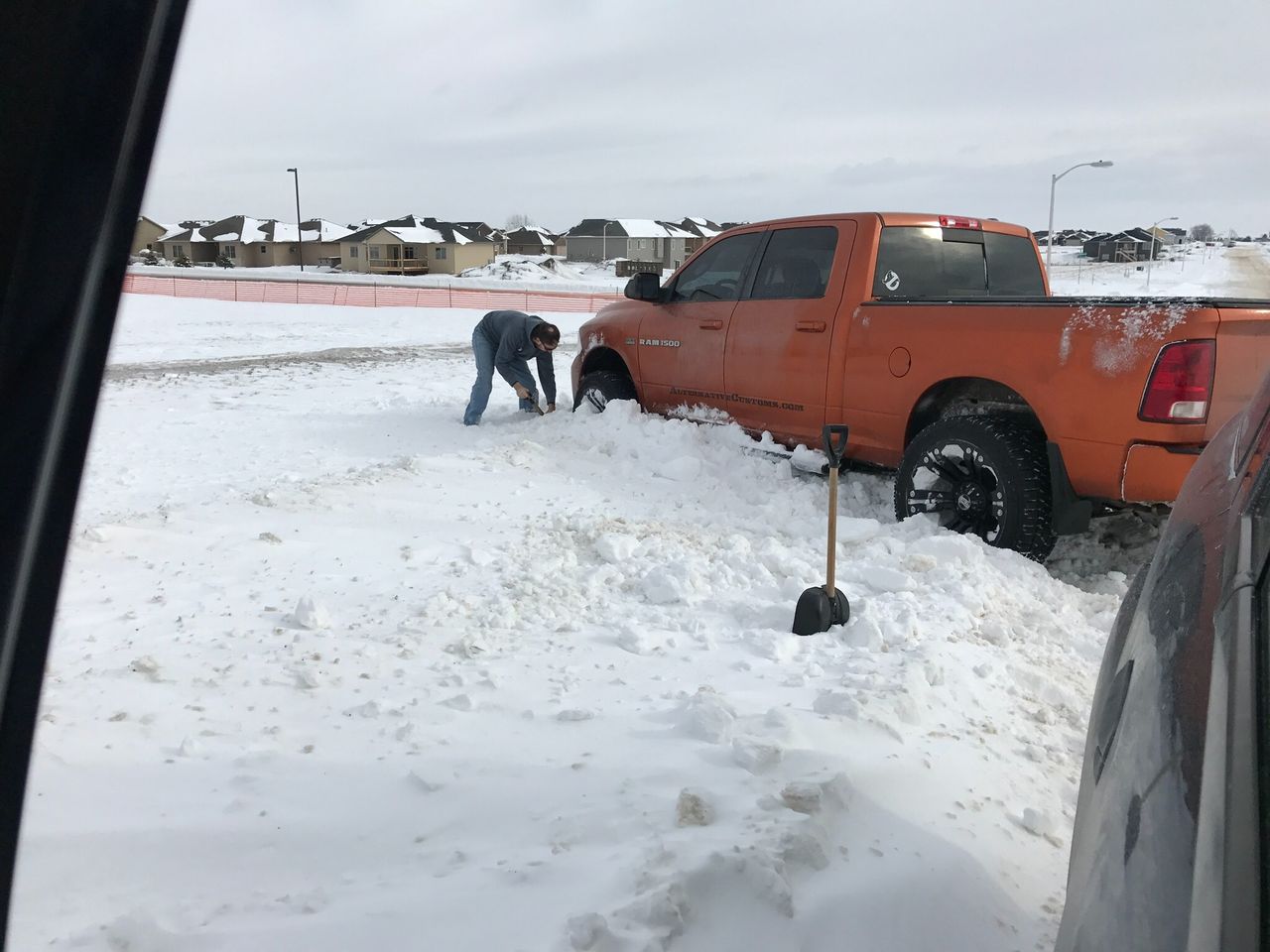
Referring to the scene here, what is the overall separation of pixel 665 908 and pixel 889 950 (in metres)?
0.51

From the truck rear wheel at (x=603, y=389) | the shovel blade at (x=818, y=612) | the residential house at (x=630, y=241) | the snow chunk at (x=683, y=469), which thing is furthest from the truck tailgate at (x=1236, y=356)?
the residential house at (x=630, y=241)

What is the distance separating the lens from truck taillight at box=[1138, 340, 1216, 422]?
171 inches

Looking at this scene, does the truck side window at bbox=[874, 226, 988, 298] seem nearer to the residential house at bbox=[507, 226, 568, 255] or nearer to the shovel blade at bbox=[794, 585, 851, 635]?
the shovel blade at bbox=[794, 585, 851, 635]

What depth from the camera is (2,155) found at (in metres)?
0.91

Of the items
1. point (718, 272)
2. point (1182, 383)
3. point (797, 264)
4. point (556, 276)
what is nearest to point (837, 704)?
point (1182, 383)

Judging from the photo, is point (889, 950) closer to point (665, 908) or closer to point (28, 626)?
point (665, 908)

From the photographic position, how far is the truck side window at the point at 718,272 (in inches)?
279

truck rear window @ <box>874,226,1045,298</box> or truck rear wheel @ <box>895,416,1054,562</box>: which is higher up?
truck rear window @ <box>874,226,1045,298</box>

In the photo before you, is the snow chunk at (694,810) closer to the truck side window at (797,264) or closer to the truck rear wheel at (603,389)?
the truck side window at (797,264)

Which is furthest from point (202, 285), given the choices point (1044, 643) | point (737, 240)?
point (1044, 643)

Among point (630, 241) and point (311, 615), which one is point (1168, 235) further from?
point (630, 241)

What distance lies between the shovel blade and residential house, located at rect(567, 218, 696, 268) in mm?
82544

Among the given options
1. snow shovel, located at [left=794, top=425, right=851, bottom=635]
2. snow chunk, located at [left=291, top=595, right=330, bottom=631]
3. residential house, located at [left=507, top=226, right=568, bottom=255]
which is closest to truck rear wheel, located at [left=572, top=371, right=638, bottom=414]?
snow shovel, located at [left=794, top=425, right=851, bottom=635]

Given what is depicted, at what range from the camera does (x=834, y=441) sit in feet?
14.2
